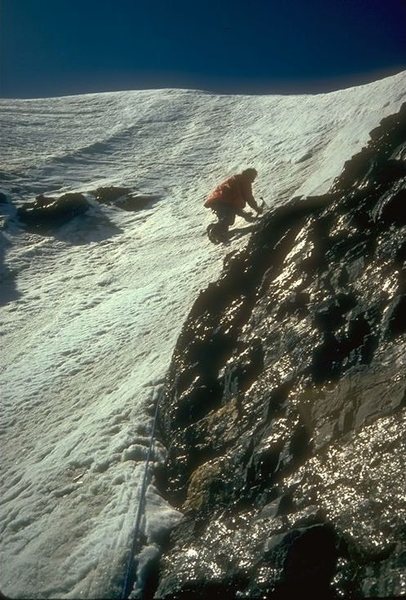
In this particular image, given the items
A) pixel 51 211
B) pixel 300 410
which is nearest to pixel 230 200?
pixel 300 410

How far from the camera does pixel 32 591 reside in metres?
4.37

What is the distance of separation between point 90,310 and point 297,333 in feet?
20.5

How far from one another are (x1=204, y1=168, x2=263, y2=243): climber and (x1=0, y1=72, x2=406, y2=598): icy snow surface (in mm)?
622

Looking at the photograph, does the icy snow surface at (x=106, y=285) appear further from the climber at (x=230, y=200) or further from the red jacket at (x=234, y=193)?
the red jacket at (x=234, y=193)

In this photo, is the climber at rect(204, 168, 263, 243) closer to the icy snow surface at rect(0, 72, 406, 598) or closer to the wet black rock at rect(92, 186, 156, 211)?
the icy snow surface at rect(0, 72, 406, 598)

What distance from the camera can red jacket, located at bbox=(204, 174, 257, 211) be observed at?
11555mm

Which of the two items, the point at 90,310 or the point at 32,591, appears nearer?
the point at 32,591

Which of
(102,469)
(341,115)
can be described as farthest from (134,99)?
(102,469)

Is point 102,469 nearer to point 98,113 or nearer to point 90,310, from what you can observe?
point 90,310

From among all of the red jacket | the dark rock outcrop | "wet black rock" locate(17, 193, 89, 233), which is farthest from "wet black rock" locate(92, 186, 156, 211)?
the dark rock outcrop

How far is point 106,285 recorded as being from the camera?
482 inches

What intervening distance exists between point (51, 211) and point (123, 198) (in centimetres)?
281

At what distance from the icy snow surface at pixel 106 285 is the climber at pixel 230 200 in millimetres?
622

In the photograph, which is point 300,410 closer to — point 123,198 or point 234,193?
point 234,193
